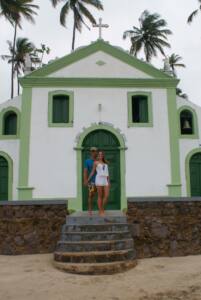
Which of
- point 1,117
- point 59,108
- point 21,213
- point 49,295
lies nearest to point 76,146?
point 59,108

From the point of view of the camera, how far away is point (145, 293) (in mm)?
5836

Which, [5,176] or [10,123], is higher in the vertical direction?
[10,123]

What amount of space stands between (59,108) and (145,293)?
27.6 ft

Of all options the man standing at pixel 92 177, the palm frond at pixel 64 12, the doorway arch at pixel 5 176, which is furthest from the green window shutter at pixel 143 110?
the palm frond at pixel 64 12

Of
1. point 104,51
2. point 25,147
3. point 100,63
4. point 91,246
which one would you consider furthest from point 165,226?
point 104,51

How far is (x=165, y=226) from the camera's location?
28.3ft

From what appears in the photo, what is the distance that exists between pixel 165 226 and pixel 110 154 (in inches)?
175

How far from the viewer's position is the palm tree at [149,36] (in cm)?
3117

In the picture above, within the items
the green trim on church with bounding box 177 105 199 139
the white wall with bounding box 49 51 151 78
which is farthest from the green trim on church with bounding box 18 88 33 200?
the green trim on church with bounding box 177 105 199 139

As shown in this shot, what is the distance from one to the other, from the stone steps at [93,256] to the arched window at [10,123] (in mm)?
7317

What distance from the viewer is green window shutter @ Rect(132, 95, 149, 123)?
13.0 m

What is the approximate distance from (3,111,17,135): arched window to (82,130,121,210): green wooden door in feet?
10.2

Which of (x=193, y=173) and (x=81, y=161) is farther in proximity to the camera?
(x=193, y=173)

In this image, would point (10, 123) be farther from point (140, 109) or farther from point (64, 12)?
point (64, 12)
